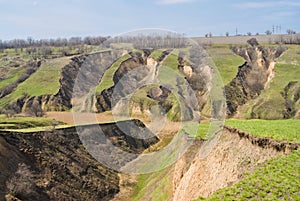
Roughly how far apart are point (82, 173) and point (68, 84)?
3038 inches

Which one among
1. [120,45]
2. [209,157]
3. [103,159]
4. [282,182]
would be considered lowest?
[103,159]

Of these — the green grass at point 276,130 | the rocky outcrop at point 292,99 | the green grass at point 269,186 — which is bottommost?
the rocky outcrop at point 292,99

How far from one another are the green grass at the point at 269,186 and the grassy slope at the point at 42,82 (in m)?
100

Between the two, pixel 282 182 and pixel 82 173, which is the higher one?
pixel 282 182

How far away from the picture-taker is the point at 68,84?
120 metres

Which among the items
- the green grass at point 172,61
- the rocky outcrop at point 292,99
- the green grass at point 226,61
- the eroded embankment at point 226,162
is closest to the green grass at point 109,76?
the green grass at point 172,61

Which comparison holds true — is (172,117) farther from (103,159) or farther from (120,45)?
(120,45)

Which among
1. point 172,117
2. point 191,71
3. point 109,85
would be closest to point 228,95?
point 191,71

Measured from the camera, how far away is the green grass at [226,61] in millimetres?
112750

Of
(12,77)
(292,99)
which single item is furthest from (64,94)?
(292,99)

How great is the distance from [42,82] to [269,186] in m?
112

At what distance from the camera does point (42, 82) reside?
393ft

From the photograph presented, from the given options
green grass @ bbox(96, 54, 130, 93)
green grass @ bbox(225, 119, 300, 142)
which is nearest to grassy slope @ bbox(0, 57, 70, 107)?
green grass @ bbox(96, 54, 130, 93)

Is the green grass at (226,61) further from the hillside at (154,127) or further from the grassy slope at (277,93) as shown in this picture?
the grassy slope at (277,93)
